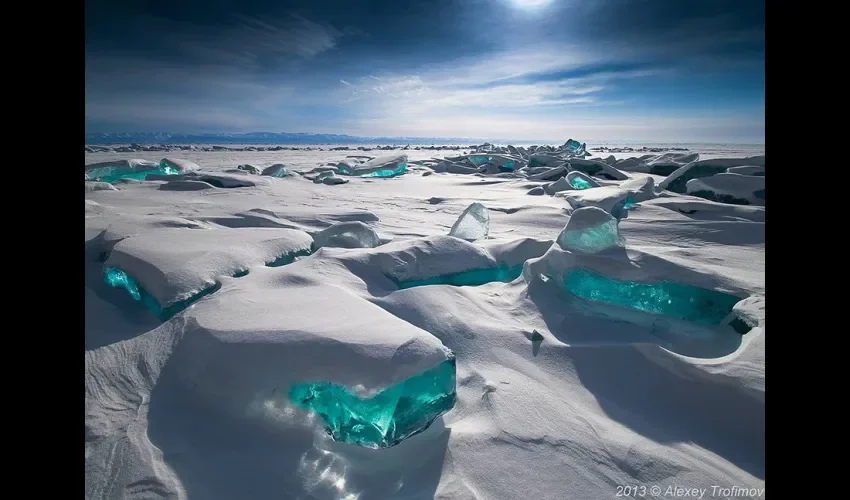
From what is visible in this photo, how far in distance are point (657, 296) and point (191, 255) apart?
216 cm

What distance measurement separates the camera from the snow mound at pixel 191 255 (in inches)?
64.4

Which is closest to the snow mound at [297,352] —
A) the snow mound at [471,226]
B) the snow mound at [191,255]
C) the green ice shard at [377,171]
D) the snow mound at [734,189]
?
the snow mound at [191,255]

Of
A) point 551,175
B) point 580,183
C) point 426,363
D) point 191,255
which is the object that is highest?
point 551,175

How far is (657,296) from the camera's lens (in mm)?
1909

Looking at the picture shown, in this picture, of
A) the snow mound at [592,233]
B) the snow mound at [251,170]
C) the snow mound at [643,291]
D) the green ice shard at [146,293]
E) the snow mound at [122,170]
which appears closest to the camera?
the green ice shard at [146,293]

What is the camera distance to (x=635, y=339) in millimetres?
1646

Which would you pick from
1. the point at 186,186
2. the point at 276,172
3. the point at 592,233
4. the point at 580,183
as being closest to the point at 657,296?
the point at 592,233

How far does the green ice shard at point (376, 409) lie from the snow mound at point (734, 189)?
15.9 feet

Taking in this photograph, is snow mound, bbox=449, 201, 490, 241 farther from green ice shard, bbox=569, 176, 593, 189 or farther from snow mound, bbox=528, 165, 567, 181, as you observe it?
snow mound, bbox=528, 165, 567, 181

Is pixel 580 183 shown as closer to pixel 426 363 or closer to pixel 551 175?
pixel 551 175

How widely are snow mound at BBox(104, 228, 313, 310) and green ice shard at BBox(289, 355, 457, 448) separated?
810 mm

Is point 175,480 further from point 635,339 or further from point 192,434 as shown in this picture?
point 635,339

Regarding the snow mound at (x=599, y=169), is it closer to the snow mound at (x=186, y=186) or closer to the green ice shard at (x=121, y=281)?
the snow mound at (x=186, y=186)

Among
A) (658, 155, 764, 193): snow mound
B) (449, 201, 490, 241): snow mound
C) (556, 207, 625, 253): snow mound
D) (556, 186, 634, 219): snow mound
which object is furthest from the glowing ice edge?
(658, 155, 764, 193): snow mound
